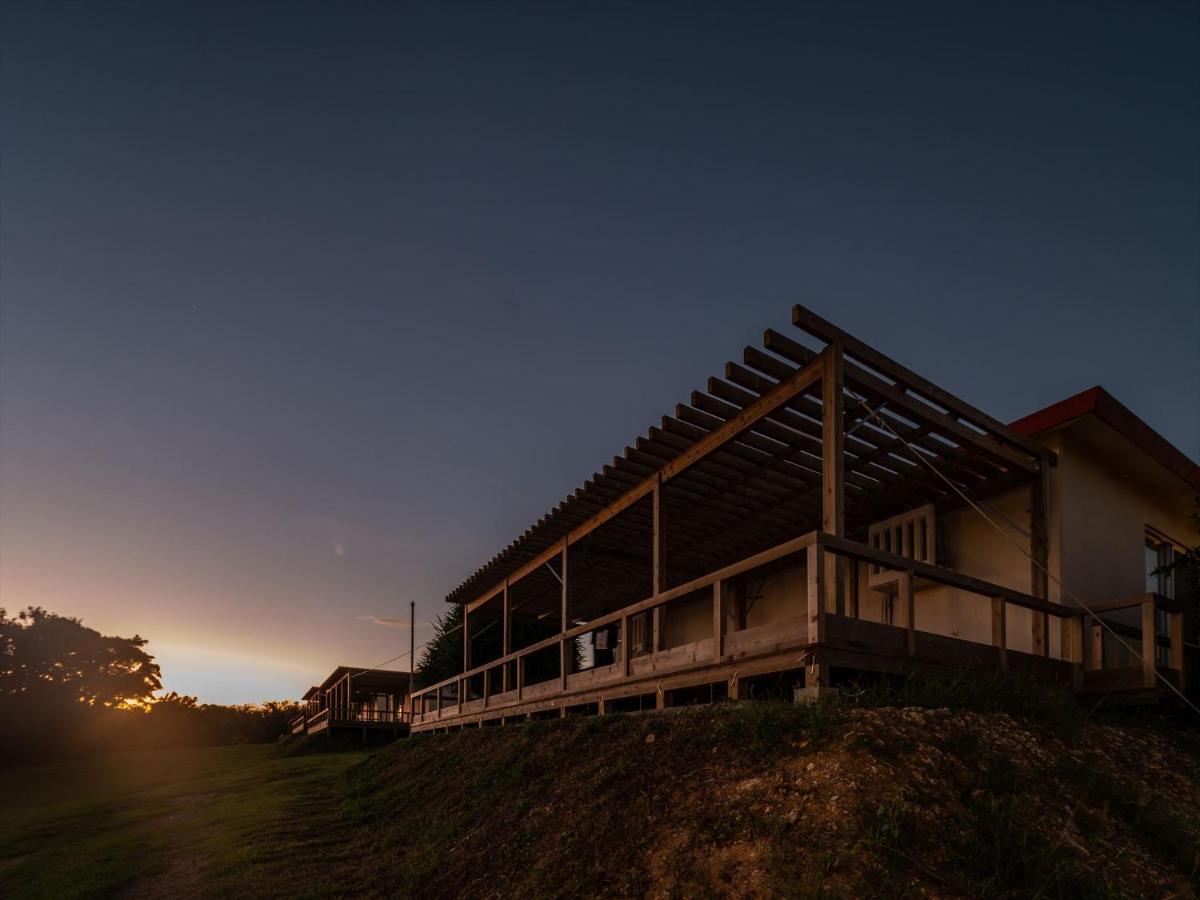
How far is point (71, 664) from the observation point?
2101 inches

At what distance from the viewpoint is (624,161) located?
50.0 feet

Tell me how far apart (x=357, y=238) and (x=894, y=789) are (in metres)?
14.5

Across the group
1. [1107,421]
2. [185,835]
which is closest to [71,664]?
[185,835]

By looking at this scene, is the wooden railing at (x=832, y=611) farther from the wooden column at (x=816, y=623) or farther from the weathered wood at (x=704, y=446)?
the weathered wood at (x=704, y=446)

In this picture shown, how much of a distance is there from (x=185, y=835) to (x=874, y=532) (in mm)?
11720

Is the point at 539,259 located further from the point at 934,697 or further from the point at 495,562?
the point at 934,697

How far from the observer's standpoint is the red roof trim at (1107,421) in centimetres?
1063

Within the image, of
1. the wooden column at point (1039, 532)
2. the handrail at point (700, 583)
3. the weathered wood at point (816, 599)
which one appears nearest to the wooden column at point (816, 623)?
the weathered wood at point (816, 599)

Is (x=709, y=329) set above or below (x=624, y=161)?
below

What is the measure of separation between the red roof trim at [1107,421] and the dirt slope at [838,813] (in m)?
3.83

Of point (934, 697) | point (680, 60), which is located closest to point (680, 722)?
point (934, 697)

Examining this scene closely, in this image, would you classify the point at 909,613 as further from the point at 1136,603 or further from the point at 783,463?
the point at 783,463

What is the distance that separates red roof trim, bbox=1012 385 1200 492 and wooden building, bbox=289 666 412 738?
27948 millimetres

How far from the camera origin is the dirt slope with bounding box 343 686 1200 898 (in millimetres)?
5164
